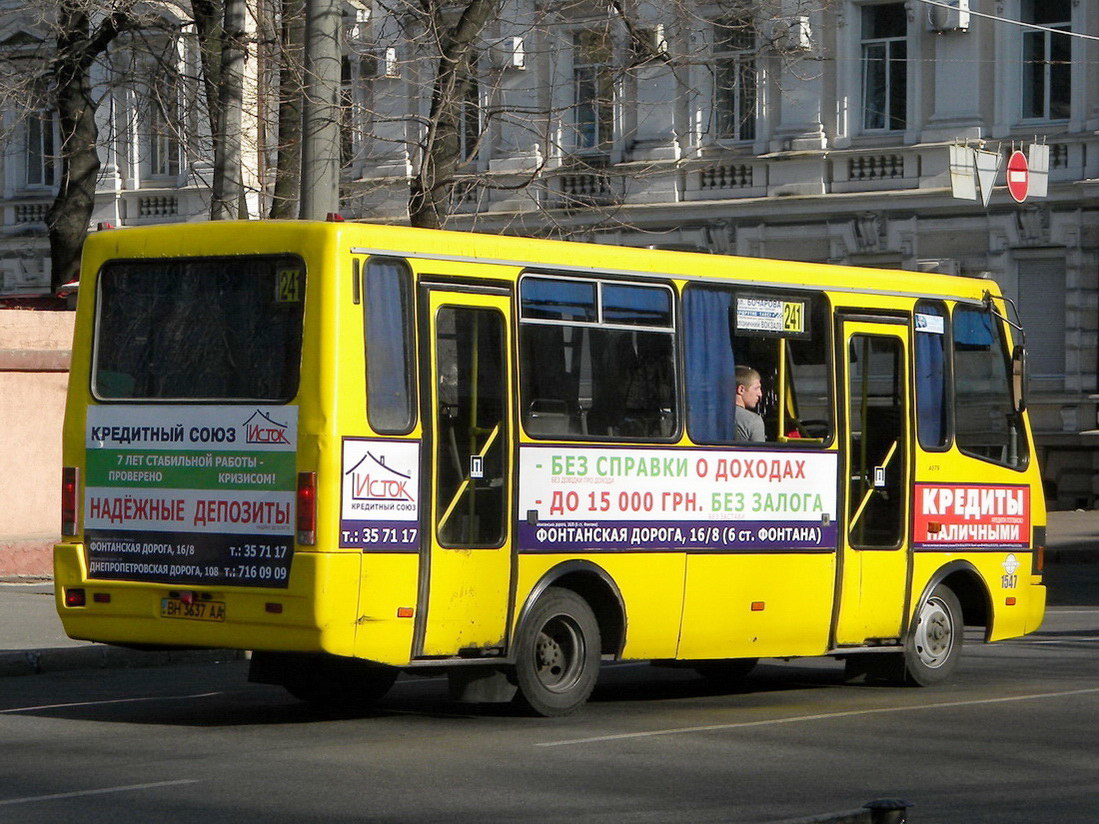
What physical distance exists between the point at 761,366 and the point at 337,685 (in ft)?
10.6

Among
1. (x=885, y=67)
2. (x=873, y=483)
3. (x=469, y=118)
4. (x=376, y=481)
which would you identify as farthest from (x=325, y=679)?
(x=885, y=67)

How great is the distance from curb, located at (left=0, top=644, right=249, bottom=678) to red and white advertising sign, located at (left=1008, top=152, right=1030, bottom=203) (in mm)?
17797

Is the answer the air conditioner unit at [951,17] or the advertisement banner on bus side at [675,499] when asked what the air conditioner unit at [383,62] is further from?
the air conditioner unit at [951,17]

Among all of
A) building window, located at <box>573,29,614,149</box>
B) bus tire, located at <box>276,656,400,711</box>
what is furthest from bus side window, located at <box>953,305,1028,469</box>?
building window, located at <box>573,29,614,149</box>

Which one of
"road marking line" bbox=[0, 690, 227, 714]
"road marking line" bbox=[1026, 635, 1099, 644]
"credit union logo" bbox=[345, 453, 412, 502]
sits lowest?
"road marking line" bbox=[1026, 635, 1099, 644]

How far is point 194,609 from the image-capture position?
1112cm

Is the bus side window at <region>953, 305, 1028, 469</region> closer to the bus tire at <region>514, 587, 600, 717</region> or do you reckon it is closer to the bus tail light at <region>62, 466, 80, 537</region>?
the bus tire at <region>514, 587, 600, 717</region>

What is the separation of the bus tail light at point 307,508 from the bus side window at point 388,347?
0.46 meters

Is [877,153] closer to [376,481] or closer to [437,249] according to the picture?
[437,249]

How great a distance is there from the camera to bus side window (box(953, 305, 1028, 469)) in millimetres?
14406

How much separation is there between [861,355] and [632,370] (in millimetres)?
2084

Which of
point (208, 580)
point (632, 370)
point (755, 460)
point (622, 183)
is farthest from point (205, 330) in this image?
point (622, 183)

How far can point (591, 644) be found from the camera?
39.1 feet

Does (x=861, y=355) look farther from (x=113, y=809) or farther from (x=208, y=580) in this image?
(x=113, y=809)
